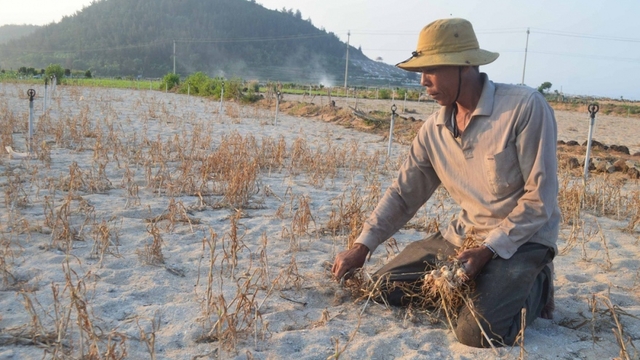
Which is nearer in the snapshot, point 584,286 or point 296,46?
point 584,286

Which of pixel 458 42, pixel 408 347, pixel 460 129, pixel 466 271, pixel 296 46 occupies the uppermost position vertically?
pixel 296 46

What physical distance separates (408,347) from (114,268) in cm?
176

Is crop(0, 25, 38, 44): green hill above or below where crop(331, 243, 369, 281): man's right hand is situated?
above

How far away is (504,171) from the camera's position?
268cm

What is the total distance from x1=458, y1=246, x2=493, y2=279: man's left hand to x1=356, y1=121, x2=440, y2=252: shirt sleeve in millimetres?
533

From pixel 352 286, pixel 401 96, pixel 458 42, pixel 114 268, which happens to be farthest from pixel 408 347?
pixel 401 96

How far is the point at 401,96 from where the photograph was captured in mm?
33781

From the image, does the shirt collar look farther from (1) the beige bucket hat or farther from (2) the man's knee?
(2) the man's knee

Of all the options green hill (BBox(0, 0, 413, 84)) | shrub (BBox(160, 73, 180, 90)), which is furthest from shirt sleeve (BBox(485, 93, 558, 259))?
green hill (BBox(0, 0, 413, 84))

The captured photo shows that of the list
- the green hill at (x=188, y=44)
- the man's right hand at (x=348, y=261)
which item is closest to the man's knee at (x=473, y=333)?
the man's right hand at (x=348, y=261)

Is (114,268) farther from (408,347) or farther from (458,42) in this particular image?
(458,42)

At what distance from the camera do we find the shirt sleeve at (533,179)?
254 cm

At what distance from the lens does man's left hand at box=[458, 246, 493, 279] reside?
2600mm

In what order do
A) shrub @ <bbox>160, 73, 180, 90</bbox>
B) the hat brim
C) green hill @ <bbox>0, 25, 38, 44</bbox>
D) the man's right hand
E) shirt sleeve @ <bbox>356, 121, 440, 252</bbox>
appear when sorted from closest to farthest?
the hat brim
the man's right hand
shirt sleeve @ <bbox>356, 121, 440, 252</bbox>
shrub @ <bbox>160, 73, 180, 90</bbox>
green hill @ <bbox>0, 25, 38, 44</bbox>
